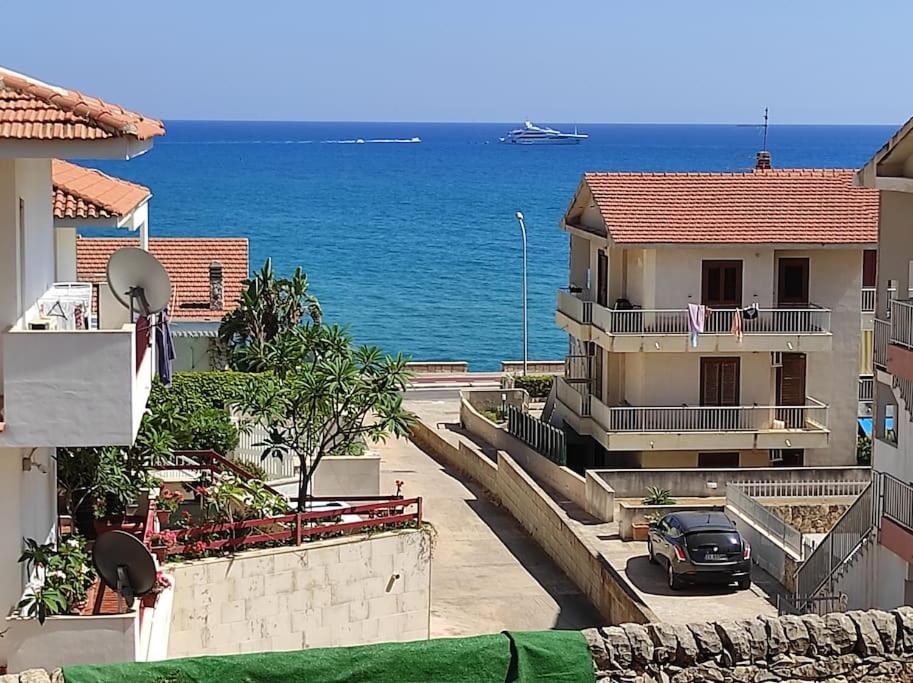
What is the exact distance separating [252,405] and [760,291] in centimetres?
1573

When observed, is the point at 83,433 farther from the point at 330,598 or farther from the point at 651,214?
the point at 651,214

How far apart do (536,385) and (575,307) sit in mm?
8722

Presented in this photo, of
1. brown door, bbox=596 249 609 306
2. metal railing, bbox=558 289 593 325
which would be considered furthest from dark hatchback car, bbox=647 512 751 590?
brown door, bbox=596 249 609 306

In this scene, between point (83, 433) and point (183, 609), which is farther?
point (183, 609)

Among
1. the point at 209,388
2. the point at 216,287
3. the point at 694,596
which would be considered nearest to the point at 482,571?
the point at 694,596

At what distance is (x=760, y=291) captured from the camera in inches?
1558

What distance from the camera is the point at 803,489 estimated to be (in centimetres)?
3484

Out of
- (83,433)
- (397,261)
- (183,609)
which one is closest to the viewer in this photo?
(83,433)

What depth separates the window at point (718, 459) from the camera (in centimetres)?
3969

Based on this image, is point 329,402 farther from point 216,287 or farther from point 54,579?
point 216,287

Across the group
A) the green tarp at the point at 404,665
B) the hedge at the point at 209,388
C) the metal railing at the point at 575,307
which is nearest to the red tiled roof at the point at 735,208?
the metal railing at the point at 575,307

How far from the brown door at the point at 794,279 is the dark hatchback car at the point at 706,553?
34.5 ft

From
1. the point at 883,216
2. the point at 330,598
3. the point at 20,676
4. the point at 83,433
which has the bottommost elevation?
the point at 330,598

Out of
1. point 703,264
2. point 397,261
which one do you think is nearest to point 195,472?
point 703,264
